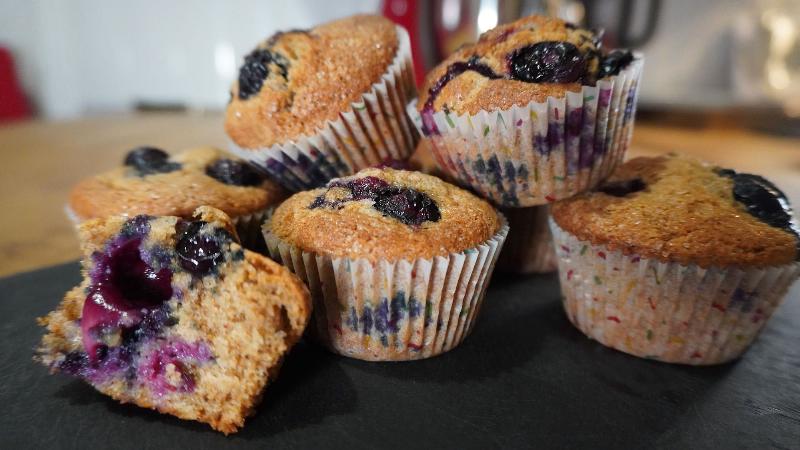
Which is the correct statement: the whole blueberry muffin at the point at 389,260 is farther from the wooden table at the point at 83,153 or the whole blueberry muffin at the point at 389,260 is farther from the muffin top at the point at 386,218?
the wooden table at the point at 83,153

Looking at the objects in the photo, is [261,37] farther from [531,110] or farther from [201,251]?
[201,251]

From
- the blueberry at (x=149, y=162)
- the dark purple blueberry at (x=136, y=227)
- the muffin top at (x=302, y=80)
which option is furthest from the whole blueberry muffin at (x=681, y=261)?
the blueberry at (x=149, y=162)

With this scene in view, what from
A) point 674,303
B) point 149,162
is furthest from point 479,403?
point 149,162

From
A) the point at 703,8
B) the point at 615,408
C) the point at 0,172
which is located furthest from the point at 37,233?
the point at 703,8

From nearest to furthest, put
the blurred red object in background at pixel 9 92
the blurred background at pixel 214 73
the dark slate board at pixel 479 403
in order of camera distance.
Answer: the dark slate board at pixel 479 403 → the blurred background at pixel 214 73 → the blurred red object in background at pixel 9 92

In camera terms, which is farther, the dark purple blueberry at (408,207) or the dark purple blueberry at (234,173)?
the dark purple blueberry at (234,173)

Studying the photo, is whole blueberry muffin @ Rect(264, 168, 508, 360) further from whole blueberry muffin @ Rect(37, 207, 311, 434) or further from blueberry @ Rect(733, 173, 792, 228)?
blueberry @ Rect(733, 173, 792, 228)

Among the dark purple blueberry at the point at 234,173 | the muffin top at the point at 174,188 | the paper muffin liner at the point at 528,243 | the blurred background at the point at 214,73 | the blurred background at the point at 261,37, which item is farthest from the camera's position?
the blurred background at the point at 261,37

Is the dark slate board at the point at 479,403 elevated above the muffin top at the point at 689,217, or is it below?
below
